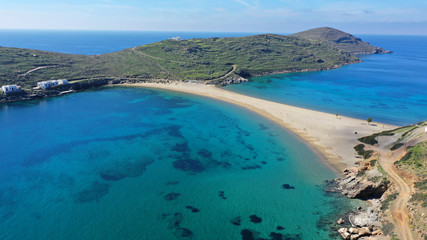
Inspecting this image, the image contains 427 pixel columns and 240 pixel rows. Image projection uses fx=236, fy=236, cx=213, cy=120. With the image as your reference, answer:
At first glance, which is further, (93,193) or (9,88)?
(9,88)

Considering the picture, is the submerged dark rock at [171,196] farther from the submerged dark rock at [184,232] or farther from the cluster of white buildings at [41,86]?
the cluster of white buildings at [41,86]

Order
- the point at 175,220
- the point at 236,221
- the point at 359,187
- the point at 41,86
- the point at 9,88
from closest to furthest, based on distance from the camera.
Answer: the point at 175,220
the point at 236,221
the point at 359,187
the point at 9,88
the point at 41,86

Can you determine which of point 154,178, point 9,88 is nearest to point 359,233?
point 154,178

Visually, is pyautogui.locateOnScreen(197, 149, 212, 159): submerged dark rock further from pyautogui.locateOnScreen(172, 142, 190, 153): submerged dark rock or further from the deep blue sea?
pyautogui.locateOnScreen(172, 142, 190, 153): submerged dark rock

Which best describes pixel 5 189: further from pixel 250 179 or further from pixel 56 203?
pixel 250 179

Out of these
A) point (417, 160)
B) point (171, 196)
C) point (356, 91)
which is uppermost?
point (356, 91)

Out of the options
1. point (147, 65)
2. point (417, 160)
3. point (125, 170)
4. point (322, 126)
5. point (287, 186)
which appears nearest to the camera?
point (417, 160)

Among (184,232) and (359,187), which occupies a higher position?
(359,187)

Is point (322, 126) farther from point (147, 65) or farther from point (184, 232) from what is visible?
point (147, 65)

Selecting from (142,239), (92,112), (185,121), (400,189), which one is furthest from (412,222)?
(92,112)
